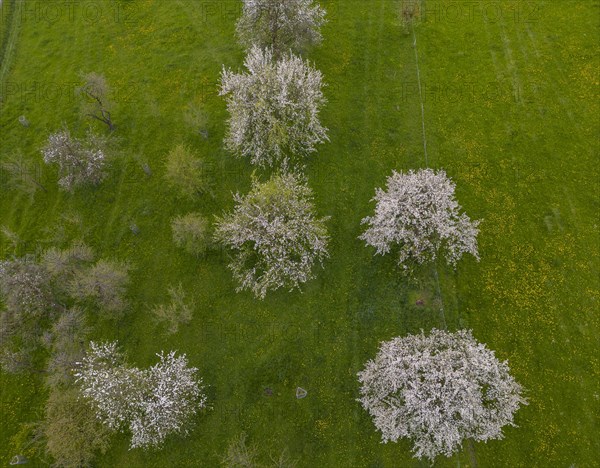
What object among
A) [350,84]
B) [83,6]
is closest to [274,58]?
[350,84]

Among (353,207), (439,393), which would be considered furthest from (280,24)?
(439,393)

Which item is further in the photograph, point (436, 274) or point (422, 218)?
point (436, 274)

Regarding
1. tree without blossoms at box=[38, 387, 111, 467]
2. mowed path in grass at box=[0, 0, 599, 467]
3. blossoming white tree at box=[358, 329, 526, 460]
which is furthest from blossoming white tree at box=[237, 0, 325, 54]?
tree without blossoms at box=[38, 387, 111, 467]

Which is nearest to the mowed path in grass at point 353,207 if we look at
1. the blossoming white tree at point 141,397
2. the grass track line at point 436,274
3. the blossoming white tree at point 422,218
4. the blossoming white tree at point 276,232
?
the grass track line at point 436,274

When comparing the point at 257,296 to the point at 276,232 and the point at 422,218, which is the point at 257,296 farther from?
the point at 422,218

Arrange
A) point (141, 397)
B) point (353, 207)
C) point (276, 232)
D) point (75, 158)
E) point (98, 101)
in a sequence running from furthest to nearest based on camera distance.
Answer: point (98, 101) → point (75, 158) → point (353, 207) → point (276, 232) → point (141, 397)

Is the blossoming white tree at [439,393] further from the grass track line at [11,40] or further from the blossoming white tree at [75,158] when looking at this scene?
the grass track line at [11,40]

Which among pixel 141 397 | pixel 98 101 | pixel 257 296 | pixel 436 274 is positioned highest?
pixel 98 101
